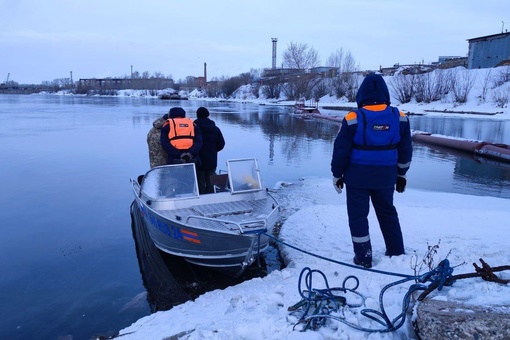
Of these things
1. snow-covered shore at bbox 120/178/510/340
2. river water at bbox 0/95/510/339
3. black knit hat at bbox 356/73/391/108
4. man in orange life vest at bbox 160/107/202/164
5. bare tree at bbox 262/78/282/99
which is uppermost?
bare tree at bbox 262/78/282/99

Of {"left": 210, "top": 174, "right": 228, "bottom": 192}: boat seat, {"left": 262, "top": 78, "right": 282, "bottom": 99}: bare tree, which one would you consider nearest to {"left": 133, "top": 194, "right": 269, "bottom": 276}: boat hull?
{"left": 210, "top": 174, "right": 228, "bottom": 192}: boat seat

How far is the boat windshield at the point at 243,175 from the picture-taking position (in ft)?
19.7

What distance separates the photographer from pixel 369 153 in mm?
4074

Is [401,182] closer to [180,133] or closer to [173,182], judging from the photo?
[173,182]

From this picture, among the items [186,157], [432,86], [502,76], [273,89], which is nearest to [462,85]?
[432,86]

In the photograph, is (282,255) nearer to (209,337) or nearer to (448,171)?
(209,337)

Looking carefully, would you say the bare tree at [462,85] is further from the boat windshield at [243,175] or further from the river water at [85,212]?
the boat windshield at [243,175]

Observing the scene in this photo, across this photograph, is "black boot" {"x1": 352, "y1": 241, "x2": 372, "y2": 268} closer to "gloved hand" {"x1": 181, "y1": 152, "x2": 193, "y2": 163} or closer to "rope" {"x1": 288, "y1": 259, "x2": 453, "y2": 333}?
"rope" {"x1": 288, "y1": 259, "x2": 453, "y2": 333}

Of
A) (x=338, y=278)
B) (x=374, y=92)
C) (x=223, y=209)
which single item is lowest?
(x=338, y=278)

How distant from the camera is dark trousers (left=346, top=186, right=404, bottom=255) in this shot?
427 centimetres

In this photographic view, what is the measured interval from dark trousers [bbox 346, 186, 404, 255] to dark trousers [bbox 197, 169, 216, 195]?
2.90 m

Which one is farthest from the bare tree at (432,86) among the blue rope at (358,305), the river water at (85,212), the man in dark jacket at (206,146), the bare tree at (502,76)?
the blue rope at (358,305)

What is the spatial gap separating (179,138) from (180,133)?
8 centimetres

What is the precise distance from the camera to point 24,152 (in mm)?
15219
